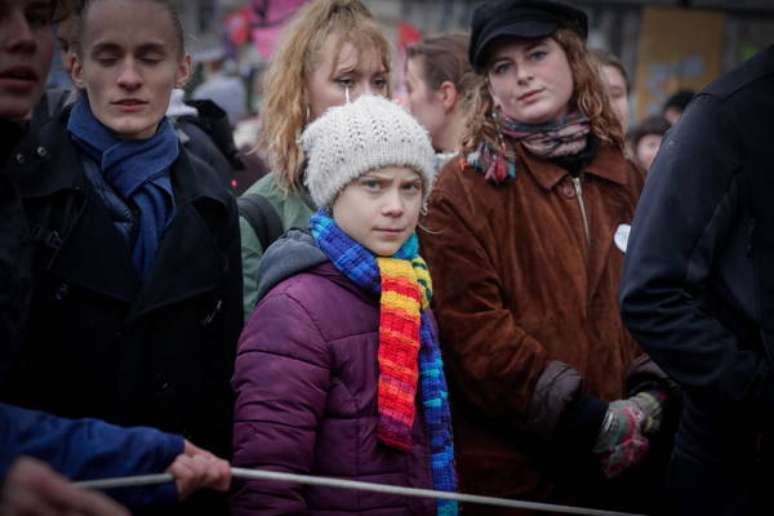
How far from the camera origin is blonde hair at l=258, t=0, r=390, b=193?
3.85 meters

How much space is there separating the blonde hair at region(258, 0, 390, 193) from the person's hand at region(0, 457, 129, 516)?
6.39ft

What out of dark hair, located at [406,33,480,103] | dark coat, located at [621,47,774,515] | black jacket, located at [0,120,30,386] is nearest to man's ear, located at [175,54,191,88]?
black jacket, located at [0,120,30,386]

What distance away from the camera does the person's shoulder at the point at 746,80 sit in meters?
2.88

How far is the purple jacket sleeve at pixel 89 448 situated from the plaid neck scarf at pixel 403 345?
2.41 ft

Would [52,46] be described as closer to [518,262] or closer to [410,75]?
[518,262]

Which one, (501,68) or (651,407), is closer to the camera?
(651,407)

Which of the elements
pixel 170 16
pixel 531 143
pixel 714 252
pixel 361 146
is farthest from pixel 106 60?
pixel 714 252

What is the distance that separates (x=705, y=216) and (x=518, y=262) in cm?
90

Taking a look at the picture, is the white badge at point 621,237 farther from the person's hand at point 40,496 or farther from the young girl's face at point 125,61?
the person's hand at point 40,496

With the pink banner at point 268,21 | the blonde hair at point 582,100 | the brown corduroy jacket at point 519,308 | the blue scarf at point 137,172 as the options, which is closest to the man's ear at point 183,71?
the blue scarf at point 137,172

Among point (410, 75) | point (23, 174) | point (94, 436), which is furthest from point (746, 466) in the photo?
point (410, 75)

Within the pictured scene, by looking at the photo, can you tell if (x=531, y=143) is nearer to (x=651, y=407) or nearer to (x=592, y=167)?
(x=592, y=167)

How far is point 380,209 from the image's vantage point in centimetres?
312

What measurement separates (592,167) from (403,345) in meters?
1.12
